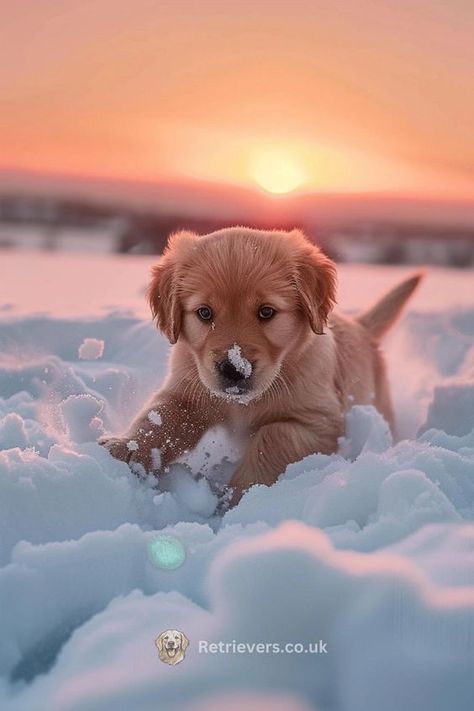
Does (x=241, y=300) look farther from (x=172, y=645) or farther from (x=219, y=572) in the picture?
(x=172, y=645)

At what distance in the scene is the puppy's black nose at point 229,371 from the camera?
241cm

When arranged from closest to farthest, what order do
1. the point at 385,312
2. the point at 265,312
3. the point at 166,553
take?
the point at 166,553 → the point at 265,312 → the point at 385,312

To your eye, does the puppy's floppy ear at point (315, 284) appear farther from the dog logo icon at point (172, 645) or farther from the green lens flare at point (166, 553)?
the dog logo icon at point (172, 645)

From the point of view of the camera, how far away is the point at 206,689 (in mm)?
1797

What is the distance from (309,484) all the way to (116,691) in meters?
0.82

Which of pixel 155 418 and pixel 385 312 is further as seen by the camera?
pixel 385 312

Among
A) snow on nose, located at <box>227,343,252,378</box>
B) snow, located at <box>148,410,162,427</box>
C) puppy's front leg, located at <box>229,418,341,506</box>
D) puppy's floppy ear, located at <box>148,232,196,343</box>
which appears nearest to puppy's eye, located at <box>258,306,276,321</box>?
snow on nose, located at <box>227,343,252,378</box>

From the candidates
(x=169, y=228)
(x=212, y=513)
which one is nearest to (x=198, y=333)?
(x=169, y=228)

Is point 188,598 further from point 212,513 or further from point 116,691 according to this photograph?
point 212,513

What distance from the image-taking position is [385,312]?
134 inches

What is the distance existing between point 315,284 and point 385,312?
81cm

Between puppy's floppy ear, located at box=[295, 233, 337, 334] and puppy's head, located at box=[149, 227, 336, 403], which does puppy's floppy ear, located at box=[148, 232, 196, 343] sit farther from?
puppy's floppy ear, located at box=[295, 233, 337, 334]

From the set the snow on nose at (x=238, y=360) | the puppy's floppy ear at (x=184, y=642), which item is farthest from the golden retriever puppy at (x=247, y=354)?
the puppy's floppy ear at (x=184, y=642)

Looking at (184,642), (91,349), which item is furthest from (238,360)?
(184,642)
